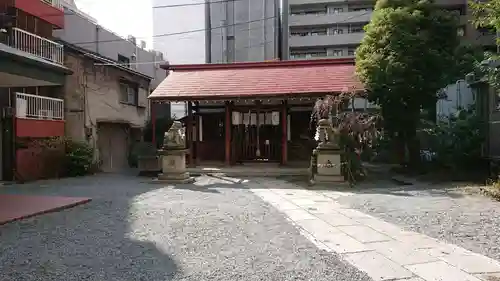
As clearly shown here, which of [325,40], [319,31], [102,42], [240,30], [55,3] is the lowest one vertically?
[102,42]

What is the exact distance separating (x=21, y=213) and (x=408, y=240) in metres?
6.54

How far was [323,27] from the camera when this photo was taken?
36344mm

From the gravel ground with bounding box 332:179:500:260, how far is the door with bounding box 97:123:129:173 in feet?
41.0

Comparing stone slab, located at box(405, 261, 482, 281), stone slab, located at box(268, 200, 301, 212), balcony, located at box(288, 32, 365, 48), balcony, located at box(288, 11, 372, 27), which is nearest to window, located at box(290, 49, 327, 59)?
balcony, located at box(288, 32, 365, 48)

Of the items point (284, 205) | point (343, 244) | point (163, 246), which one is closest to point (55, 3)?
point (284, 205)

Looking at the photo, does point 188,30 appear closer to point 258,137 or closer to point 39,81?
point 258,137

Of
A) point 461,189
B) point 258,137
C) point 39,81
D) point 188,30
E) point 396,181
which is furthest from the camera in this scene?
point 188,30

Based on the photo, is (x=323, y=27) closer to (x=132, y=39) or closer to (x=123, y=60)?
(x=132, y=39)

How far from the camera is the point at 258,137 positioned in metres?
16.5

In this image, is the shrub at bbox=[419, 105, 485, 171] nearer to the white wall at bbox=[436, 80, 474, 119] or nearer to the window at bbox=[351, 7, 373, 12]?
the white wall at bbox=[436, 80, 474, 119]

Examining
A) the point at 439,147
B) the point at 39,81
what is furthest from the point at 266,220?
the point at 439,147

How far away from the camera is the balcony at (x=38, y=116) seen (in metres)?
13.6

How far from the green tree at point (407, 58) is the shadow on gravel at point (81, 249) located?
887cm

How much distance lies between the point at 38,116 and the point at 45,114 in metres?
0.39
